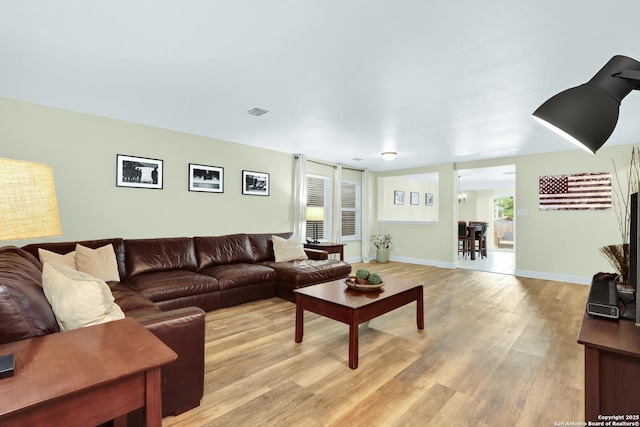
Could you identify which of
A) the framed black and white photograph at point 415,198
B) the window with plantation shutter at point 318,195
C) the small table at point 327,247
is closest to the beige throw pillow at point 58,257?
the small table at point 327,247

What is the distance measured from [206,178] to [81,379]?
3.92 m

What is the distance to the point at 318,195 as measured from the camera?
254 inches

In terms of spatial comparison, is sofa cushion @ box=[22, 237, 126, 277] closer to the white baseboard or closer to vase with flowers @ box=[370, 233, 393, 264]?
vase with flowers @ box=[370, 233, 393, 264]

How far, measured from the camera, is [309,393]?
6.39 feet

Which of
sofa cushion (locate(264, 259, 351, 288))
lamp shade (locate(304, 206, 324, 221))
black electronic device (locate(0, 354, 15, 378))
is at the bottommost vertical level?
sofa cushion (locate(264, 259, 351, 288))

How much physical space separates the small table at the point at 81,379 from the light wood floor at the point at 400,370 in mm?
792

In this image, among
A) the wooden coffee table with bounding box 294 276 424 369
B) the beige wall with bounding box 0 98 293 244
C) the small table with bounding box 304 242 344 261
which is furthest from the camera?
the small table with bounding box 304 242 344 261

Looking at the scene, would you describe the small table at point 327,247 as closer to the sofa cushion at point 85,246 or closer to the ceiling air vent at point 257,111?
the ceiling air vent at point 257,111

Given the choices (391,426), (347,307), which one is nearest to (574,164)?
(347,307)

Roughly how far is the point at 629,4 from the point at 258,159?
14.8ft

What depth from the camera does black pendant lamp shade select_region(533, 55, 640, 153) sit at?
958 millimetres

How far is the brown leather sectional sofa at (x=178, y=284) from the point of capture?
133cm

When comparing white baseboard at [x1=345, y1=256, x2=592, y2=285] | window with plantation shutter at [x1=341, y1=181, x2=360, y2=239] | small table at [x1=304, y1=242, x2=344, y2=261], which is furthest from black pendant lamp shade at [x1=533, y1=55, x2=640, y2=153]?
window with plantation shutter at [x1=341, y1=181, x2=360, y2=239]

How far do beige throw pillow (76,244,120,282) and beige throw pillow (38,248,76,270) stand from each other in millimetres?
42
